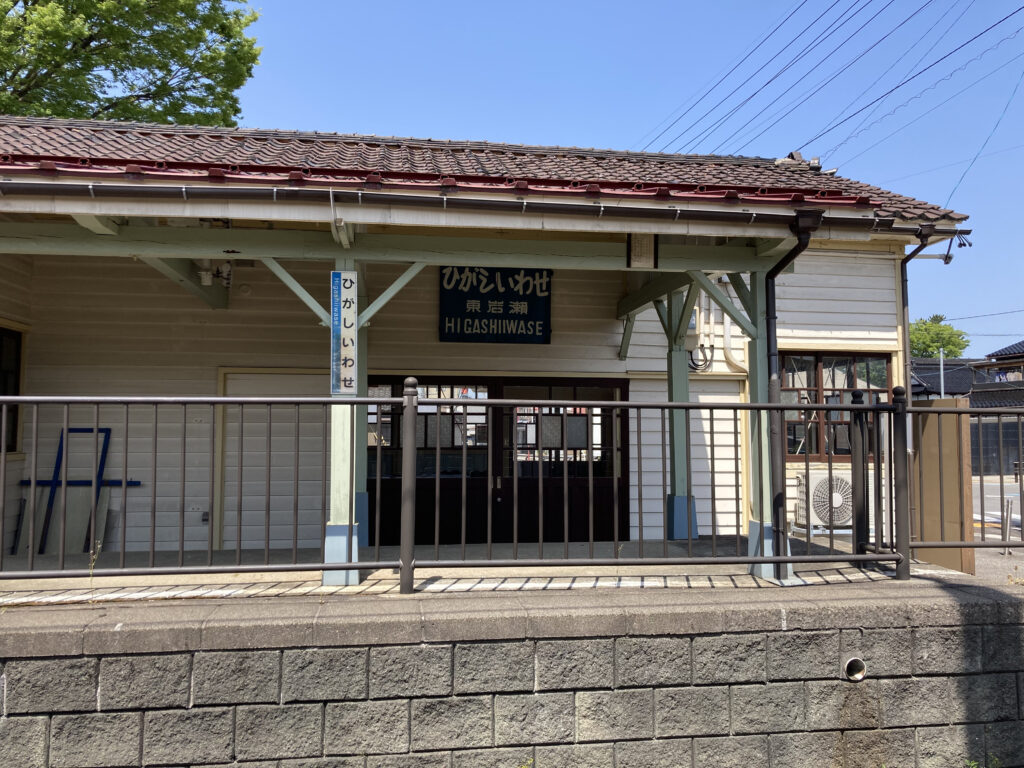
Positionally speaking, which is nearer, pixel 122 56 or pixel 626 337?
pixel 626 337

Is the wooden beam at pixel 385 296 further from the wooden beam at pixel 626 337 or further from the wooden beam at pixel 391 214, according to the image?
the wooden beam at pixel 626 337

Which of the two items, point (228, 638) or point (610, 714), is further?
point (610, 714)

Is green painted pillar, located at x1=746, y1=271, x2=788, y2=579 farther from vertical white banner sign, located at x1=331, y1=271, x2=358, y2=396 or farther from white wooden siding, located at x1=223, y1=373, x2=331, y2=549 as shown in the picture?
white wooden siding, located at x1=223, y1=373, x2=331, y2=549

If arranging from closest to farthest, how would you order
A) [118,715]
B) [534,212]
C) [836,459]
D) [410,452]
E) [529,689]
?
[118,715] < [529,689] < [410,452] < [534,212] < [836,459]

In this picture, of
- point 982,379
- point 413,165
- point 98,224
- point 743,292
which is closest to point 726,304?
point 743,292

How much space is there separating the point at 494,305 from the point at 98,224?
3.94 meters

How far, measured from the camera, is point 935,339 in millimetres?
70062

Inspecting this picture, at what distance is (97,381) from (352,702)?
542 centimetres

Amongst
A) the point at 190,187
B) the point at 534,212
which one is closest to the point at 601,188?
the point at 534,212

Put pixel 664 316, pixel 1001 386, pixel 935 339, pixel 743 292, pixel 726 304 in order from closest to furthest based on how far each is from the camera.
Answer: pixel 726 304 < pixel 743 292 < pixel 664 316 < pixel 1001 386 < pixel 935 339

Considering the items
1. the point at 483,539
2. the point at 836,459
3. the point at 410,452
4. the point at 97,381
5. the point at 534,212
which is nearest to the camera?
the point at 410,452

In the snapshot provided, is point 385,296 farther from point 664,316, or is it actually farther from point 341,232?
point 664,316

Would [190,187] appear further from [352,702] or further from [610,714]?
[610,714]

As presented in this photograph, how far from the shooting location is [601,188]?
445 centimetres
